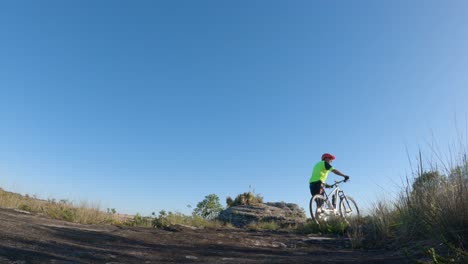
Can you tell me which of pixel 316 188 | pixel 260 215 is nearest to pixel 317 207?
pixel 316 188

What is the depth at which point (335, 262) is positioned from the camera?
3396mm

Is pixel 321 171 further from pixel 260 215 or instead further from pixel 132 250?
pixel 132 250

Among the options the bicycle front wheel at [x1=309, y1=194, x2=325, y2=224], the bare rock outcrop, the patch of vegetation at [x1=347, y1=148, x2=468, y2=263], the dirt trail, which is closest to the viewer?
the dirt trail

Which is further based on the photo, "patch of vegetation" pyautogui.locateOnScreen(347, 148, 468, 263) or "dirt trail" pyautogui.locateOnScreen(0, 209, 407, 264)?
"patch of vegetation" pyautogui.locateOnScreen(347, 148, 468, 263)

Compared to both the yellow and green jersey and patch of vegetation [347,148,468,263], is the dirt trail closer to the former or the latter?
patch of vegetation [347,148,468,263]

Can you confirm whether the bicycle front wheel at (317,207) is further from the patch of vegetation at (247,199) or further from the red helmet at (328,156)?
the patch of vegetation at (247,199)

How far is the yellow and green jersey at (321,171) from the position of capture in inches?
384

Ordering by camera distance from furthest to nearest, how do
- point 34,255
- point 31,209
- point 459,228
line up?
point 31,209 < point 459,228 < point 34,255

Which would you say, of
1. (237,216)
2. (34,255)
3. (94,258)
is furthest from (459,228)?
(237,216)

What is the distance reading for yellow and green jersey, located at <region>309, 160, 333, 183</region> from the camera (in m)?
9.76

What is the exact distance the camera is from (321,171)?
9.82 metres

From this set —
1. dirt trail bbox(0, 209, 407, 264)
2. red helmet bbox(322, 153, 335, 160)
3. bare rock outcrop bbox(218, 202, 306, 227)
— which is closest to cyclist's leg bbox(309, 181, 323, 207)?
red helmet bbox(322, 153, 335, 160)

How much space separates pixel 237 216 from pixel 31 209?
7.75 meters

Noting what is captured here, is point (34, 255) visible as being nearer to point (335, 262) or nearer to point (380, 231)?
point (335, 262)
